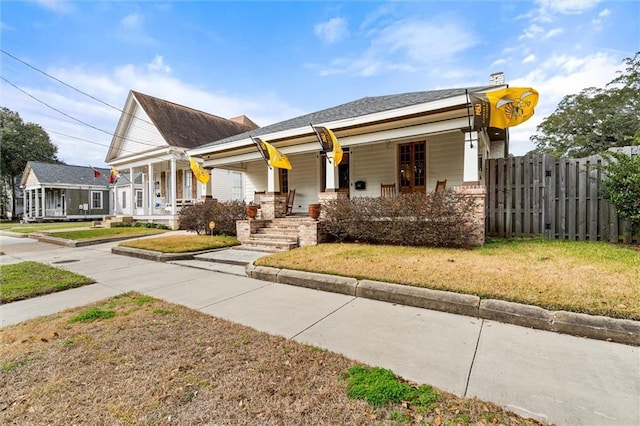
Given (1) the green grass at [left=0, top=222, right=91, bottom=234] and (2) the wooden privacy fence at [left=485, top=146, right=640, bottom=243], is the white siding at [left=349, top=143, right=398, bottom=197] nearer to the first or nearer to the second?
(2) the wooden privacy fence at [left=485, top=146, right=640, bottom=243]

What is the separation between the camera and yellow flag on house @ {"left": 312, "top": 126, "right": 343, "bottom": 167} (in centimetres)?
811

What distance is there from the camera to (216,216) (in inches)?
400

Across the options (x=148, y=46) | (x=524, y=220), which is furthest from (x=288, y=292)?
(x=148, y=46)

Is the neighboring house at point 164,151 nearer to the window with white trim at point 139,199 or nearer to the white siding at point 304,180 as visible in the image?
the window with white trim at point 139,199

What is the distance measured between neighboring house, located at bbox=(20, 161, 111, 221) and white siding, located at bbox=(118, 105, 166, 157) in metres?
9.02

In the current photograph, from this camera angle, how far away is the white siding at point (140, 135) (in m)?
16.2

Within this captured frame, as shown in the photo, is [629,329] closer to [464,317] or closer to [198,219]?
[464,317]

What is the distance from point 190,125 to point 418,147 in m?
14.4

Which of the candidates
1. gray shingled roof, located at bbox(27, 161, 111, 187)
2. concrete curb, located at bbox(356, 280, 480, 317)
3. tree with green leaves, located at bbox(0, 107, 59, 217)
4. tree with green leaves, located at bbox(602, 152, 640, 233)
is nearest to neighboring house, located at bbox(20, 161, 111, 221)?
gray shingled roof, located at bbox(27, 161, 111, 187)

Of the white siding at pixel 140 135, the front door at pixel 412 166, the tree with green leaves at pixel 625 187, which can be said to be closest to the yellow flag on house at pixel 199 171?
the white siding at pixel 140 135

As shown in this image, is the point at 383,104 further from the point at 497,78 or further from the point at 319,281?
the point at 319,281

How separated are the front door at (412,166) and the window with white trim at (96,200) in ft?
95.8

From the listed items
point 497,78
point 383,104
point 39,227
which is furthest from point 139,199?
point 497,78

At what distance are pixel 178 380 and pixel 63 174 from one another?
32.0 m
